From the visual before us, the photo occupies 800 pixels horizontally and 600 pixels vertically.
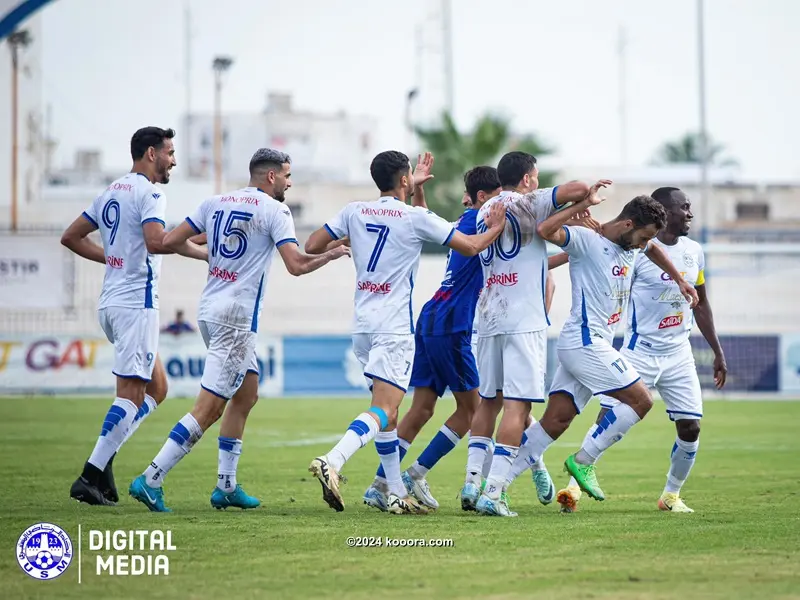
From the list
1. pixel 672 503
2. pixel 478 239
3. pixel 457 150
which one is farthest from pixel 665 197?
pixel 457 150

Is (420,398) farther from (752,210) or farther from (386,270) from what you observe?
(752,210)

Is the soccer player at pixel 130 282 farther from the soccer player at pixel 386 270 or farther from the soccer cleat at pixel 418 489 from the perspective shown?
the soccer cleat at pixel 418 489

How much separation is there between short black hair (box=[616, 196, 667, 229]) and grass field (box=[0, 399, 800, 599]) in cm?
218

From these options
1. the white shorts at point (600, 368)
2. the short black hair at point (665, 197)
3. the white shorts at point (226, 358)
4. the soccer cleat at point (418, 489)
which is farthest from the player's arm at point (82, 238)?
the short black hair at point (665, 197)

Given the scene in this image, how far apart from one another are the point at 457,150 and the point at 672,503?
4693 cm

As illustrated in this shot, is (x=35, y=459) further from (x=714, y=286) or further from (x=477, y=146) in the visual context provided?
(x=477, y=146)

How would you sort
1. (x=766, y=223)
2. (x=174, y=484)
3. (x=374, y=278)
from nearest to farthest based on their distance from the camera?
(x=374, y=278) < (x=174, y=484) < (x=766, y=223)

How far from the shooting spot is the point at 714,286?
142 ft

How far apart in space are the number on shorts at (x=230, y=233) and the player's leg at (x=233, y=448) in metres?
0.82

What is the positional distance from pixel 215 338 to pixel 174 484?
2.64m

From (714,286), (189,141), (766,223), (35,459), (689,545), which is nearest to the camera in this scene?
(689,545)

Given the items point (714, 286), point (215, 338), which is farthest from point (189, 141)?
point (215, 338)

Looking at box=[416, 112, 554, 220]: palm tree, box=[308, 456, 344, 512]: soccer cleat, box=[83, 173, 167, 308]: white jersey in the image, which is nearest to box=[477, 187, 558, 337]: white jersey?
box=[308, 456, 344, 512]: soccer cleat

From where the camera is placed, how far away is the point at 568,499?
9445 mm
